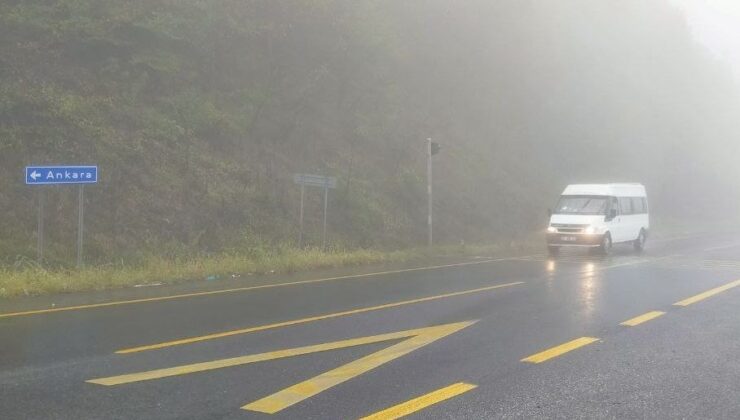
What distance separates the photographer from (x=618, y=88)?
4988cm

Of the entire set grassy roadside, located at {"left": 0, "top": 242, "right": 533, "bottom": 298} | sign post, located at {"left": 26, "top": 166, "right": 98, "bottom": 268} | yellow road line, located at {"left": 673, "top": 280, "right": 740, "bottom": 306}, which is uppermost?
sign post, located at {"left": 26, "top": 166, "right": 98, "bottom": 268}

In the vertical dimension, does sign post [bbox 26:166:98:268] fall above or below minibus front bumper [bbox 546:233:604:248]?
above

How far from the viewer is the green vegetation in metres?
A: 15.9

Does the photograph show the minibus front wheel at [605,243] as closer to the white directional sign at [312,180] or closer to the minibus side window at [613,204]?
the minibus side window at [613,204]

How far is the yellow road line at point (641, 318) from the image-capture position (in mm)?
8625

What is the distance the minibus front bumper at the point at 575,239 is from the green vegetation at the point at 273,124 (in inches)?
182

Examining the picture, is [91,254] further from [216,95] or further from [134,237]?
[216,95]

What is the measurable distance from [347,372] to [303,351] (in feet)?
3.15

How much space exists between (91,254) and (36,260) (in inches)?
60.7

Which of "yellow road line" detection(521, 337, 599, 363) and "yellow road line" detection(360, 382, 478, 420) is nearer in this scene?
"yellow road line" detection(360, 382, 478, 420)

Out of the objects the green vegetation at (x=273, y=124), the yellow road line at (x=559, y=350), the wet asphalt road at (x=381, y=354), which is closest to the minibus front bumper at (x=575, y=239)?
the green vegetation at (x=273, y=124)

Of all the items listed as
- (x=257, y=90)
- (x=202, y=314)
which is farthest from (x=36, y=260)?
(x=257, y=90)

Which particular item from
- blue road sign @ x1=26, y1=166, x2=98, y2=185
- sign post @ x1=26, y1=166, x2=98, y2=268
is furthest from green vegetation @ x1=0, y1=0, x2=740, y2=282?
blue road sign @ x1=26, y1=166, x2=98, y2=185

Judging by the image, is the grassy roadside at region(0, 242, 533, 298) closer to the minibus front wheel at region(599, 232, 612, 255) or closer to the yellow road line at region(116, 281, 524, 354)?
the yellow road line at region(116, 281, 524, 354)
